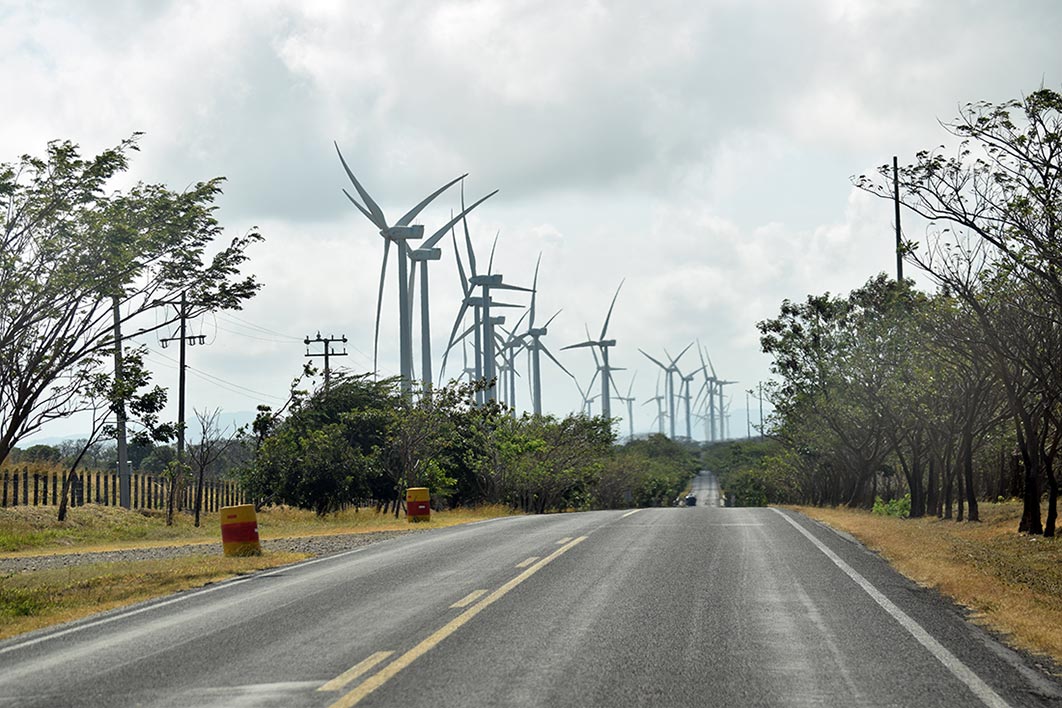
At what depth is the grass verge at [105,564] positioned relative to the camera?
14.3m

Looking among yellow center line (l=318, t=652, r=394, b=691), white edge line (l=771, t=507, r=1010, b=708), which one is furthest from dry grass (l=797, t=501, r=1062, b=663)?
yellow center line (l=318, t=652, r=394, b=691)

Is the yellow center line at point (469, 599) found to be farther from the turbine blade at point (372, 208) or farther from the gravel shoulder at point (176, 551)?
the turbine blade at point (372, 208)

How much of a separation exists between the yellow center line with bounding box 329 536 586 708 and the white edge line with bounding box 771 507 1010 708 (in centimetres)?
405

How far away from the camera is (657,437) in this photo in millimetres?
170000

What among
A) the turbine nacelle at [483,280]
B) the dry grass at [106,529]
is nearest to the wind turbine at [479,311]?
the turbine nacelle at [483,280]

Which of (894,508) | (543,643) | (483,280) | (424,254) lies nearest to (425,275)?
(424,254)

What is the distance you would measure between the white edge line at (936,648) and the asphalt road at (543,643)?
28 millimetres

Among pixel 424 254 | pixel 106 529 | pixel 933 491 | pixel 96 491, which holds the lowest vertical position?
pixel 106 529

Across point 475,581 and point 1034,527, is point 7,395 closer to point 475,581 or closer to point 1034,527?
point 475,581

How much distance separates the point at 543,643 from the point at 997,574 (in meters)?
8.56

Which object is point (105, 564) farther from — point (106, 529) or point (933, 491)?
point (933, 491)

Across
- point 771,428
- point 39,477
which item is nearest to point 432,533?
point 39,477

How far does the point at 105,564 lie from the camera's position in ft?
67.4

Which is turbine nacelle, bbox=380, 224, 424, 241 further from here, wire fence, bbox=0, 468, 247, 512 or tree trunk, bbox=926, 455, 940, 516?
tree trunk, bbox=926, 455, 940, 516
